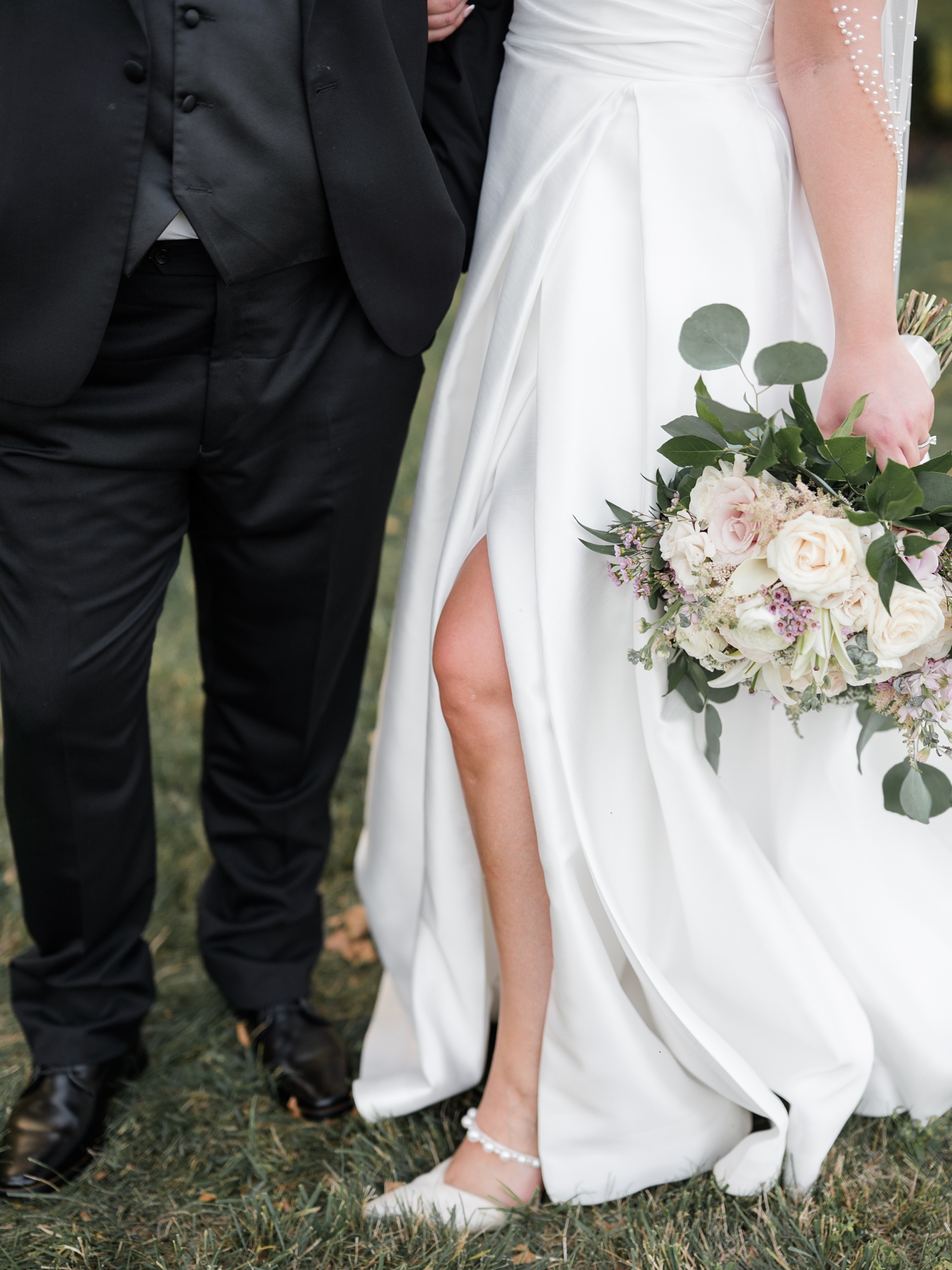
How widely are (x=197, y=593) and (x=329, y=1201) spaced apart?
3.52 feet

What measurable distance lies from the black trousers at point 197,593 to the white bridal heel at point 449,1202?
1.71 ft

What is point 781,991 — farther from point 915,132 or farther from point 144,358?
point 915,132

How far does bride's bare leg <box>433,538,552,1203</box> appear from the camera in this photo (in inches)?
73.4

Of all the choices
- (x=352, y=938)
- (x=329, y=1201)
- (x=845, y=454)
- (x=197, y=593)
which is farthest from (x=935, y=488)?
(x=352, y=938)

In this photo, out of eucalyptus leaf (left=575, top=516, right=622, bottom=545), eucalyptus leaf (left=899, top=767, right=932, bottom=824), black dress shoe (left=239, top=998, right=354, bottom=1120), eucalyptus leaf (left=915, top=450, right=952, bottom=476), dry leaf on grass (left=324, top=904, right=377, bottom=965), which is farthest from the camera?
dry leaf on grass (left=324, top=904, right=377, bottom=965)

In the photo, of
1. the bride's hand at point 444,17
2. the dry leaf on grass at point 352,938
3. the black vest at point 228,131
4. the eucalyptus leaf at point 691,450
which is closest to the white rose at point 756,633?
the eucalyptus leaf at point 691,450

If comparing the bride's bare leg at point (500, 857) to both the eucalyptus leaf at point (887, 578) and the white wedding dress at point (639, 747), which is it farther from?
the eucalyptus leaf at point (887, 578)

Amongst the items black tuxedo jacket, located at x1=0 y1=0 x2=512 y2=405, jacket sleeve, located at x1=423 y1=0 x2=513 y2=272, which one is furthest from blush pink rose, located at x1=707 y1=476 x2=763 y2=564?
jacket sleeve, located at x1=423 y1=0 x2=513 y2=272

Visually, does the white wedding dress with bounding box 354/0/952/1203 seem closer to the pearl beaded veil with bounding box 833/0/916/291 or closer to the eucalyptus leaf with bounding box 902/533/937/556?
the pearl beaded veil with bounding box 833/0/916/291

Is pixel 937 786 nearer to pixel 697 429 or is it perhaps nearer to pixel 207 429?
pixel 697 429

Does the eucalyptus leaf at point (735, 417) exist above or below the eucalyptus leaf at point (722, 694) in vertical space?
above

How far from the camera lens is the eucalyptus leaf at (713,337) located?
1.63 meters

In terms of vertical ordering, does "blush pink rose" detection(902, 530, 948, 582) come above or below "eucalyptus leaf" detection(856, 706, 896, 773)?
above

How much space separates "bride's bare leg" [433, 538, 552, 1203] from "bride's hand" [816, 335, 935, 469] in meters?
0.59
